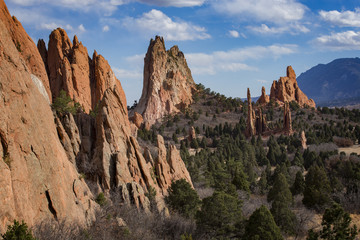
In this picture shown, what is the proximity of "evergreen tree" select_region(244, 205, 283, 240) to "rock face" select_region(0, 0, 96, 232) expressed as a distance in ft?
35.4

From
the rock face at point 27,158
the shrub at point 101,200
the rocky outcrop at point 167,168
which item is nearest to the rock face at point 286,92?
the rocky outcrop at point 167,168

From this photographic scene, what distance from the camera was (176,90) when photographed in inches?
4697

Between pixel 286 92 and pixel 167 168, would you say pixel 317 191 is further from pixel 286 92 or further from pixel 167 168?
pixel 286 92

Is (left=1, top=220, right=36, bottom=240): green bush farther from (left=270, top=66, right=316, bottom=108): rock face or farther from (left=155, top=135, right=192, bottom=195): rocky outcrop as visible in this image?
(left=270, top=66, right=316, bottom=108): rock face

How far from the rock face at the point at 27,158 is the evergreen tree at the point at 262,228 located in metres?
10.8

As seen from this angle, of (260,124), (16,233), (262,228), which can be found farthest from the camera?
(260,124)

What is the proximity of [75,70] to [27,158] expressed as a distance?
40324mm

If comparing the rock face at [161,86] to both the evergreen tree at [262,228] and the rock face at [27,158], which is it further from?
the rock face at [27,158]

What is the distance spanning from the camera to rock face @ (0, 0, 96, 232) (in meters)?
13.3

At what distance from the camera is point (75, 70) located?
173ft

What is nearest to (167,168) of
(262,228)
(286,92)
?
(262,228)

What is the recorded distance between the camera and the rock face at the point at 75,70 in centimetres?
4991

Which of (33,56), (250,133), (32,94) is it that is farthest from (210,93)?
(32,94)

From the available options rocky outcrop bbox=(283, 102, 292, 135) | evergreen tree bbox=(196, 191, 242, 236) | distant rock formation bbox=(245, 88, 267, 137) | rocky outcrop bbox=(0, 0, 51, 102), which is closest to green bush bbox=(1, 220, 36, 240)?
evergreen tree bbox=(196, 191, 242, 236)
